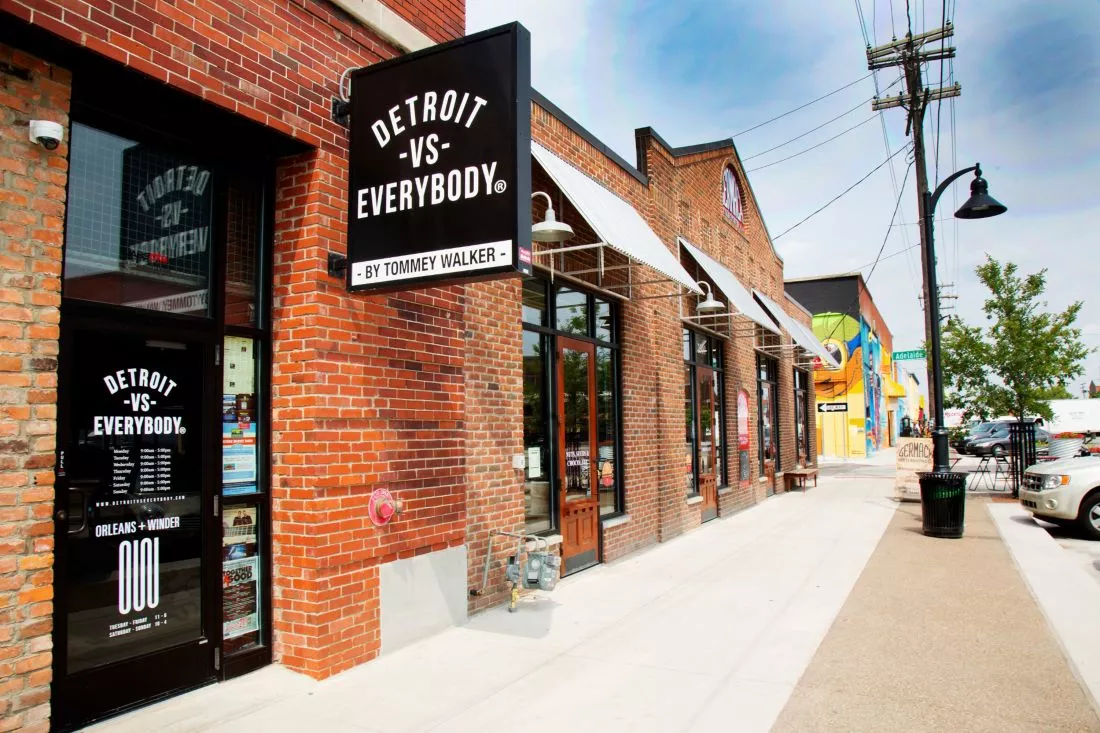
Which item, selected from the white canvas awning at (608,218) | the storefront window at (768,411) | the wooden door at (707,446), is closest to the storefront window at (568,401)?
the white canvas awning at (608,218)

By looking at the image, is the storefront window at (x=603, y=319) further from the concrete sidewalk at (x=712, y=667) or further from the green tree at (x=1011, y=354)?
the green tree at (x=1011, y=354)

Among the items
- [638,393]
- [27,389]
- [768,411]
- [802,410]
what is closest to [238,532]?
[27,389]

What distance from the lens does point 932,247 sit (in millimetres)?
12156

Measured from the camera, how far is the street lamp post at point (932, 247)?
10.3m

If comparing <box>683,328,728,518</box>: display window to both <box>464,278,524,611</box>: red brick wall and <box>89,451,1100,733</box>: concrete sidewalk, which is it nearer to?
<box>89,451,1100,733</box>: concrete sidewalk

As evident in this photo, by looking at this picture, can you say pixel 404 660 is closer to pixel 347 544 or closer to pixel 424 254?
pixel 347 544

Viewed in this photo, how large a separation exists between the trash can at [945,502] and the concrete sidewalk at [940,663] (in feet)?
7.44

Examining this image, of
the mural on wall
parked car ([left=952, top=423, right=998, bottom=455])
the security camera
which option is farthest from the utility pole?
parked car ([left=952, top=423, right=998, bottom=455])

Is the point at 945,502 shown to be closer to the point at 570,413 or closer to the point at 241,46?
the point at 570,413

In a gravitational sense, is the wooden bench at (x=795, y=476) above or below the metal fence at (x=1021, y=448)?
below

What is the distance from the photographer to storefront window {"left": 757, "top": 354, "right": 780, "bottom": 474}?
684 inches

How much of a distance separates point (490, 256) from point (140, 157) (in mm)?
2217

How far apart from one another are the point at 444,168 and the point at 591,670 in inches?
139

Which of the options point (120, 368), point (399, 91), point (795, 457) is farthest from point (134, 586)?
point (795, 457)
